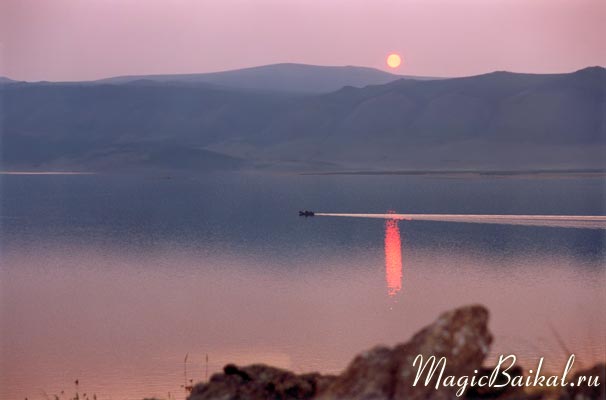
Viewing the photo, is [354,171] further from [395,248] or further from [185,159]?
[395,248]

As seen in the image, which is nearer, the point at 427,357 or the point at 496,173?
the point at 427,357

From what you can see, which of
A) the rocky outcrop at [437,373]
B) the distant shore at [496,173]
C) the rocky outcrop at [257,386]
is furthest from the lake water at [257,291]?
the distant shore at [496,173]

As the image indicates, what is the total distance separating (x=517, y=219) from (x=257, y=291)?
3512 cm

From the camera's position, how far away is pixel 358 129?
19625cm

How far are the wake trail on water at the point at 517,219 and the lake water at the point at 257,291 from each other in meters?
2.60

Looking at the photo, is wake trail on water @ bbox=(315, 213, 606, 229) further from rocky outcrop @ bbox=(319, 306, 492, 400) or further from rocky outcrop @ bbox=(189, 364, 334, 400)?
rocky outcrop @ bbox=(319, 306, 492, 400)

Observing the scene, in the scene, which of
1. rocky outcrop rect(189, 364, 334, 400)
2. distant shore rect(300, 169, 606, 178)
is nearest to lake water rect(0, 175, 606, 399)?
rocky outcrop rect(189, 364, 334, 400)

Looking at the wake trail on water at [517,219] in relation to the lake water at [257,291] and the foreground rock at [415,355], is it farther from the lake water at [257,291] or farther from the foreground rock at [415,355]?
the foreground rock at [415,355]

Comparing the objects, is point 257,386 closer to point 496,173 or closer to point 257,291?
point 257,291

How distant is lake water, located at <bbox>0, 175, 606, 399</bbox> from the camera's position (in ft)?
71.7

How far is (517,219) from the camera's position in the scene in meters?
64.3

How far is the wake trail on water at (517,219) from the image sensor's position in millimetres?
60072

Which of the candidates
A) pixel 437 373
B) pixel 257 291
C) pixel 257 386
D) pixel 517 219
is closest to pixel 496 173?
pixel 517 219

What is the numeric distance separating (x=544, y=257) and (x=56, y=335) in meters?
24.9
